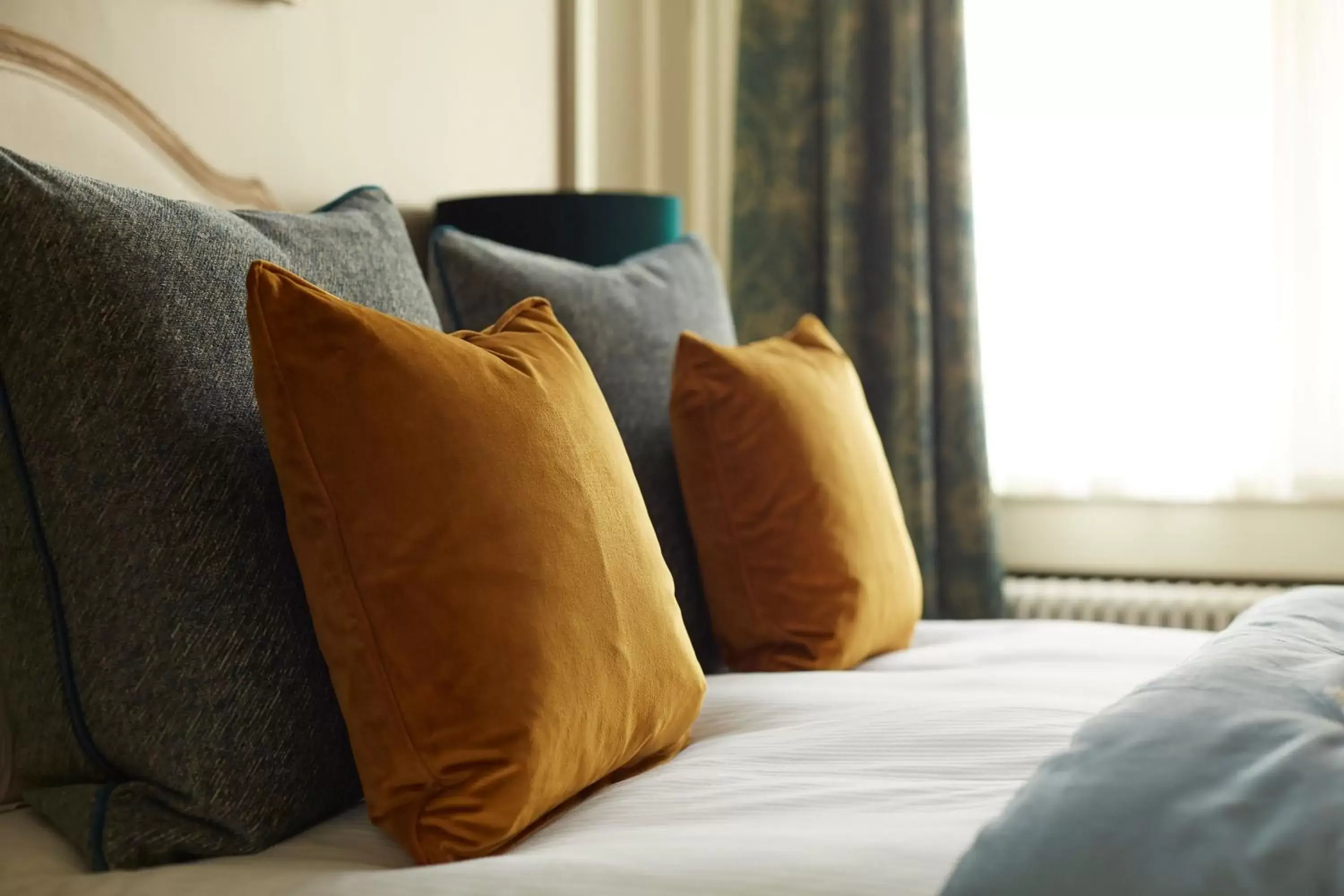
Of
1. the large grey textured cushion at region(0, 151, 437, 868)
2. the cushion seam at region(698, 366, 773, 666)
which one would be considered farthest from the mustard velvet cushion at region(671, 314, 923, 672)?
the large grey textured cushion at region(0, 151, 437, 868)

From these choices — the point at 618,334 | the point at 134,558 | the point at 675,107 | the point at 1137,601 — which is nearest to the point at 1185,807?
the point at 134,558

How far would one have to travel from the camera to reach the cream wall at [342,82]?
152 centimetres

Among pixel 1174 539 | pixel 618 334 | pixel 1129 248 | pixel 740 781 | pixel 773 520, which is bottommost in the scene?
pixel 1174 539

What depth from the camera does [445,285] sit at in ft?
5.60

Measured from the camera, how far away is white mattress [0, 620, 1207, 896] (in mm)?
873

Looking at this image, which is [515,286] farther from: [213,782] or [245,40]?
[213,782]

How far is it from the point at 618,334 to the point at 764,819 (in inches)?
34.6

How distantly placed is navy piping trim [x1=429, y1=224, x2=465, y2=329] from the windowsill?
5.59ft

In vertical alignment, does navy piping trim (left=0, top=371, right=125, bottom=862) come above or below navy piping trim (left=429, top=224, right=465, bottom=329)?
below

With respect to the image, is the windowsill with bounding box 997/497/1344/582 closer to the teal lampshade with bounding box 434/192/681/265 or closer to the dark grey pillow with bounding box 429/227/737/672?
the teal lampshade with bounding box 434/192/681/265

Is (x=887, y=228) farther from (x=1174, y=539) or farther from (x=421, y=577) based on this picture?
(x=421, y=577)

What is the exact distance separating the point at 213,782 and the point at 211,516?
20cm

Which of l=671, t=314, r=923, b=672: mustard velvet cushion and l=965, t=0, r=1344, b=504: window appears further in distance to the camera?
l=965, t=0, r=1344, b=504: window

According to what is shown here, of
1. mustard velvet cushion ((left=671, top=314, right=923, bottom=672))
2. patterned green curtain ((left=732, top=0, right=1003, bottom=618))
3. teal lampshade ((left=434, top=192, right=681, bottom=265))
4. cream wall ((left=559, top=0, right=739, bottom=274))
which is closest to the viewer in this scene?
mustard velvet cushion ((left=671, top=314, right=923, bottom=672))
